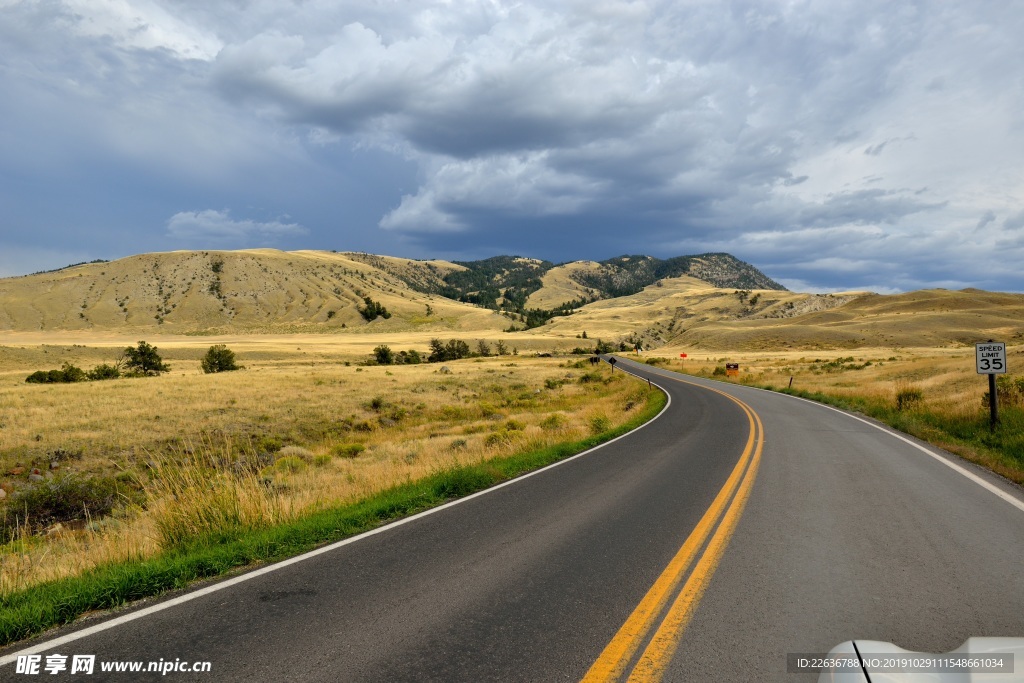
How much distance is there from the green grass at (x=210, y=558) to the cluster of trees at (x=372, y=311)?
524 feet

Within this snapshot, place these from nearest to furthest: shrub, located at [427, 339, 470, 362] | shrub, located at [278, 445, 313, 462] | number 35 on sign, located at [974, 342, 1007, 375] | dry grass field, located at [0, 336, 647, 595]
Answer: dry grass field, located at [0, 336, 647, 595], number 35 on sign, located at [974, 342, 1007, 375], shrub, located at [278, 445, 313, 462], shrub, located at [427, 339, 470, 362]

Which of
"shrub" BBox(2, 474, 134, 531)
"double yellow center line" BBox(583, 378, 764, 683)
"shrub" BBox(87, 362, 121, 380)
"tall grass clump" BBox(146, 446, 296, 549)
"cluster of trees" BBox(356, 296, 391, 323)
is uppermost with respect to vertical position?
"cluster of trees" BBox(356, 296, 391, 323)

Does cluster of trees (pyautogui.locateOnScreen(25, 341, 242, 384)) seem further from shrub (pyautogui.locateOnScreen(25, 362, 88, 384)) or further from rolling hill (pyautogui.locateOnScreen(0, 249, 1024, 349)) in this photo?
rolling hill (pyautogui.locateOnScreen(0, 249, 1024, 349))

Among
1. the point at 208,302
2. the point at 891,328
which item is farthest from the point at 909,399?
the point at 208,302

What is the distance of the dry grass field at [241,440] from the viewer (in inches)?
310

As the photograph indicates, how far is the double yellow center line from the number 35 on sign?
10.4 meters

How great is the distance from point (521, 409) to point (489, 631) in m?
27.8

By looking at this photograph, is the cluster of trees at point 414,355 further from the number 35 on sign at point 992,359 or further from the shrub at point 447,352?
the number 35 on sign at point 992,359

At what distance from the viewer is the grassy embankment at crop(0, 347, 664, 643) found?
20.9 ft

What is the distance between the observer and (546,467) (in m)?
11.9

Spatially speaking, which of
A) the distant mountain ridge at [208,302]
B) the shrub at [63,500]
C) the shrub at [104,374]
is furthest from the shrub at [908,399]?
the distant mountain ridge at [208,302]

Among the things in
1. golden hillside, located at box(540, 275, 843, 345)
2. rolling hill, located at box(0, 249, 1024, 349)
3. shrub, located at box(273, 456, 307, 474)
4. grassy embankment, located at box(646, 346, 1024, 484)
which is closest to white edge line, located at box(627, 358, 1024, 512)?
grassy embankment, located at box(646, 346, 1024, 484)

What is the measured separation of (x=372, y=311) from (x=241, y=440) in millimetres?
148772

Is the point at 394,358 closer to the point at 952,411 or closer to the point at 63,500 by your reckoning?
the point at 63,500
